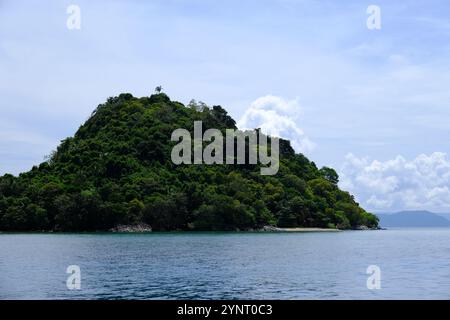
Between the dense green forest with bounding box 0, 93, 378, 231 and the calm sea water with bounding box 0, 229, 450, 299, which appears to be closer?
the calm sea water with bounding box 0, 229, 450, 299

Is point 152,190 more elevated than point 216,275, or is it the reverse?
point 152,190

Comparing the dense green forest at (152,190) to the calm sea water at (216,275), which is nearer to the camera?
the calm sea water at (216,275)

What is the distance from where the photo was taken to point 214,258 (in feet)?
201

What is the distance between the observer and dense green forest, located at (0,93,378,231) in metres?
132

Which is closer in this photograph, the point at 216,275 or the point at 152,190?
the point at 216,275

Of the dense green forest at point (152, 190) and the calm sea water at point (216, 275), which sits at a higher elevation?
the dense green forest at point (152, 190)

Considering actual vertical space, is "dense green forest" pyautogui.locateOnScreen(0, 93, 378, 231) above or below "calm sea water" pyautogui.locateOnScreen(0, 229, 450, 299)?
above

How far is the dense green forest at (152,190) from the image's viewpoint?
435ft

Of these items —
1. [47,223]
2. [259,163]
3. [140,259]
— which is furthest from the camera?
[259,163]

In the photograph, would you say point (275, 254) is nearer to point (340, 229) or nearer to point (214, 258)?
point (214, 258)

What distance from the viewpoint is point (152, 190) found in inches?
5719
